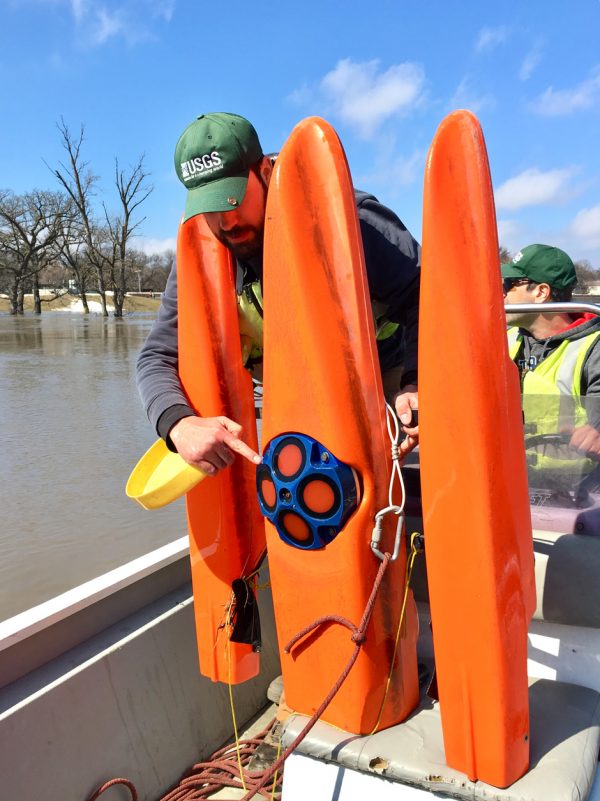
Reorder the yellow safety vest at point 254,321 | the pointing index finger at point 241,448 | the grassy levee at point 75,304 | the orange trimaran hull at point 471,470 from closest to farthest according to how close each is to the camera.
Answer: the orange trimaran hull at point 471,470, the pointing index finger at point 241,448, the yellow safety vest at point 254,321, the grassy levee at point 75,304

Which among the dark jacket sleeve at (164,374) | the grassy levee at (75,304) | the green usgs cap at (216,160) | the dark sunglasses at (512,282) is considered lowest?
the dark jacket sleeve at (164,374)

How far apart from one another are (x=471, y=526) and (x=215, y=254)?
961mm

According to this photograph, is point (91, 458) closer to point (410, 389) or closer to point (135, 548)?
point (135, 548)

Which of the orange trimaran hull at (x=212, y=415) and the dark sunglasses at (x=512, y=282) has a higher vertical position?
the dark sunglasses at (x=512, y=282)

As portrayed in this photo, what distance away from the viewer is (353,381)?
1.33 meters

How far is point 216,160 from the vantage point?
1.51m

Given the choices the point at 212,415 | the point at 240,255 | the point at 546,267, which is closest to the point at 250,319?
the point at 240,255

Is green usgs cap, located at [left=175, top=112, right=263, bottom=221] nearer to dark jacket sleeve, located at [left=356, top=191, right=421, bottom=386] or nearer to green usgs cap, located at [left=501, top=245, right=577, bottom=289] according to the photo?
dark jacket sleeve, located at [left=356, top=191, right=421, bottom=386]

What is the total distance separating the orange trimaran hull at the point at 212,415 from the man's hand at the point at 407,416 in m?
0.49

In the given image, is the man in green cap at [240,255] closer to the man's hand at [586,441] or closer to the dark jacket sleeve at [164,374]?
the dark jacket sleeve at [164,374]

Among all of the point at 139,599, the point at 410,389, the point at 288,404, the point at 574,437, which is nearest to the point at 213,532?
the point at 139,599

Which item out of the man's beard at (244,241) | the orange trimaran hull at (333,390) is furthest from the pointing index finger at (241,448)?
the man's beard at (244,241)

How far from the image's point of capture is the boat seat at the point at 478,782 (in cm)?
121

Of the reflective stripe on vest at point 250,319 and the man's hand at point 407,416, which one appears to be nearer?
the man's hand at point 407,416
